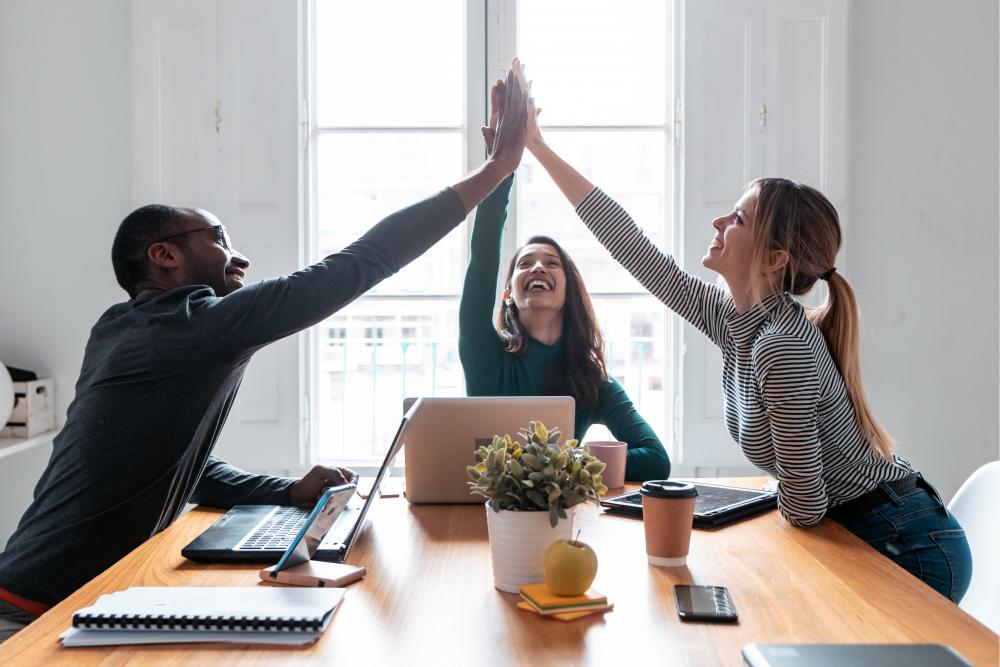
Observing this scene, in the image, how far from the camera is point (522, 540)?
1.22m

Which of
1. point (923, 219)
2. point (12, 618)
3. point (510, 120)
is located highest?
point (510, 120)

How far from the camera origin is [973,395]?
3.36 m

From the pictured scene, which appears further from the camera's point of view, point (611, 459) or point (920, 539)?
point (611, 459)

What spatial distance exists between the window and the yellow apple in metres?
2.25

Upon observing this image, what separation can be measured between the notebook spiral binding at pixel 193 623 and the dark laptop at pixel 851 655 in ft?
1.70

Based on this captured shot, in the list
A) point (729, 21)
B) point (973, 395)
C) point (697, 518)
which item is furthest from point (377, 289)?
point (973, 395)

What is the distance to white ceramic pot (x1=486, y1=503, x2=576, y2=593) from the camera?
1216 millimetres

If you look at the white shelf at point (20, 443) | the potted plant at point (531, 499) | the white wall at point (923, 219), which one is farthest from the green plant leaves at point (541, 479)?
the white wall at point (923, 219)

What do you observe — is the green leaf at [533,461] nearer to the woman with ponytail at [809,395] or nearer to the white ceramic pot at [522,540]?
the white ceramic pot at [522,540]

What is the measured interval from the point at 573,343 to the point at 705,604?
4.79 feet

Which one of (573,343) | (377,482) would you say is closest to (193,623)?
(377,482)

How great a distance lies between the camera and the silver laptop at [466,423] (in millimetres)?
1746

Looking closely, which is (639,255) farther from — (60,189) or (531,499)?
(60,189)

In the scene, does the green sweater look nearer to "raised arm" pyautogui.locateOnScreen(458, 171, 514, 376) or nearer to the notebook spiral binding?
"raised arm" pyautogui.locateOnScreen(458, 171, 514, 376)
